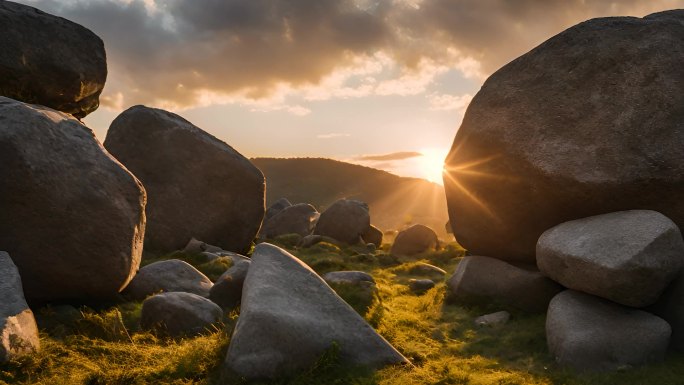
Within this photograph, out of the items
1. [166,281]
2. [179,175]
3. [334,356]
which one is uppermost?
[179,175]

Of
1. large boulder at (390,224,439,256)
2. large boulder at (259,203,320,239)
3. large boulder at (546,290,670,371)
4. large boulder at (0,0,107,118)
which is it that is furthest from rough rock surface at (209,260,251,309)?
large boulder at (259,203,320,239)

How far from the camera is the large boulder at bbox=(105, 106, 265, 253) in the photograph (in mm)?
21453

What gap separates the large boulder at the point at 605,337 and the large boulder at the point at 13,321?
8.82 metres

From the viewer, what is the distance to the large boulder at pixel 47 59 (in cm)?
1334

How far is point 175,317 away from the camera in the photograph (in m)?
10.1

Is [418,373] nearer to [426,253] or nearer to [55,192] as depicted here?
[55,192]

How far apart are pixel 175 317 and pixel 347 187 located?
12925cm

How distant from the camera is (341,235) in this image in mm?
35406

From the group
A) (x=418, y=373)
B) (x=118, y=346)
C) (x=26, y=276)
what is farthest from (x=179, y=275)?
(x=418, y=373)

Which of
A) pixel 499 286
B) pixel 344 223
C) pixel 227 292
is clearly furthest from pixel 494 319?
pixel 344 223

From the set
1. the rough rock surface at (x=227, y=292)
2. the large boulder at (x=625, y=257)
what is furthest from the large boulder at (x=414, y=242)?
the large boulder at (x=625, y=257)

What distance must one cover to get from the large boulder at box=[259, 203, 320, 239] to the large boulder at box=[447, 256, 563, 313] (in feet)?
76.7

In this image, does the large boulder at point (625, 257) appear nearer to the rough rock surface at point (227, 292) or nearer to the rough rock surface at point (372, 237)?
the rough rock surface at point (227, 292)

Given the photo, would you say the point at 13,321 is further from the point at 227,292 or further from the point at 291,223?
the point at 291,223
